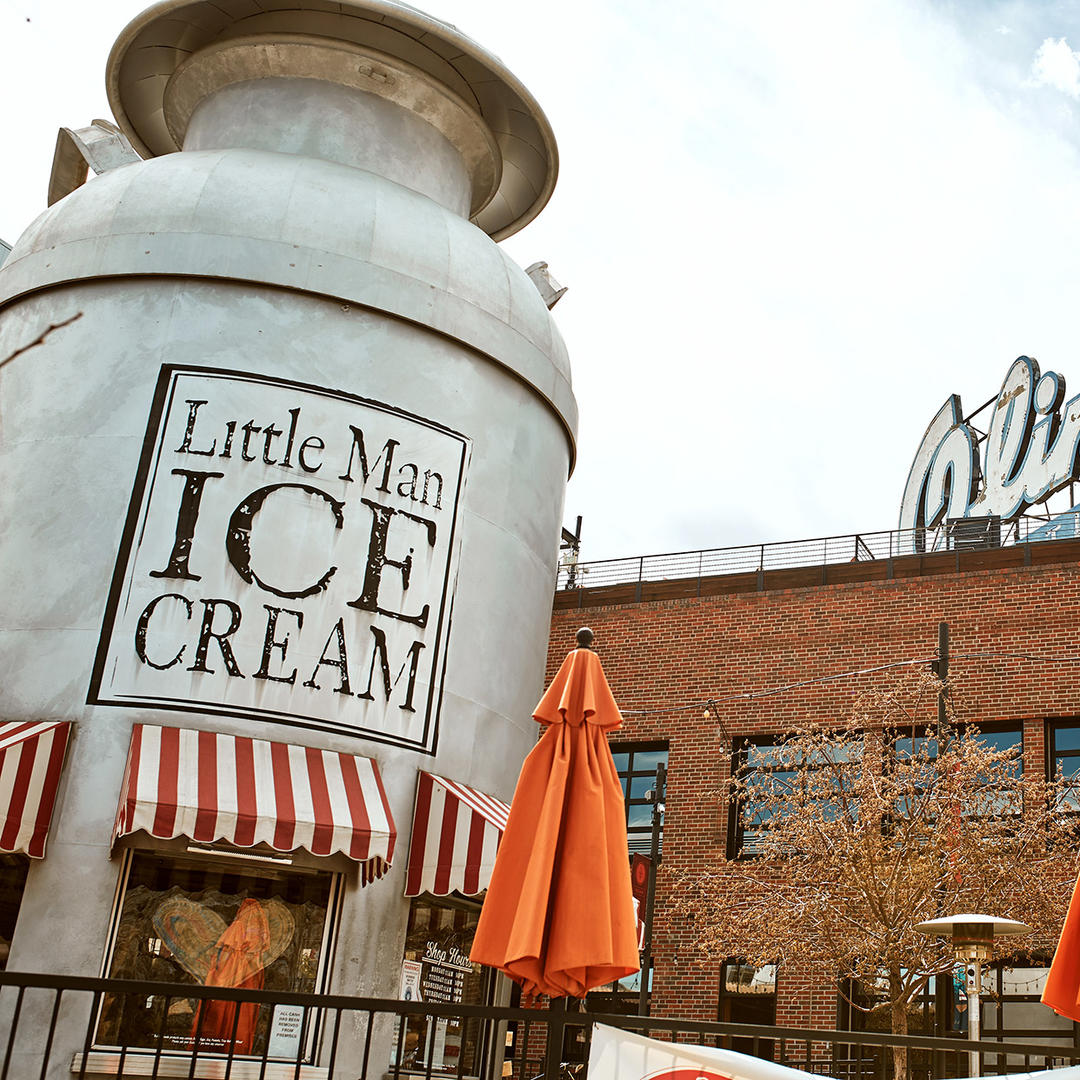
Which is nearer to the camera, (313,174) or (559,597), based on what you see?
(313,174)

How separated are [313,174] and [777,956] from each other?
39.9 ft

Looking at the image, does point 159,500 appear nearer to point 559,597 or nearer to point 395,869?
point 395,869

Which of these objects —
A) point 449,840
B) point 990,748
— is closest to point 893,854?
point 990,748

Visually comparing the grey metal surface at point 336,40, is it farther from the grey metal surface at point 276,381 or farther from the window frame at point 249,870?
the window frame at point 249,870

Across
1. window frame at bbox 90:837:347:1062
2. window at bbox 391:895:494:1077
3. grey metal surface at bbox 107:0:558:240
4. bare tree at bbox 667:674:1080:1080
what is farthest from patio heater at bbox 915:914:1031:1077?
grey metal surface at bbox 107:0:558:240

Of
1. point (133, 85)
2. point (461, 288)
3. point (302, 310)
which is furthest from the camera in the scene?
point (133, 85)

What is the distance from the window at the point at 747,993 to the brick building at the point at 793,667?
23mm

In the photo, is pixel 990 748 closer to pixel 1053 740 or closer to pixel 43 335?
pixel 1053 740

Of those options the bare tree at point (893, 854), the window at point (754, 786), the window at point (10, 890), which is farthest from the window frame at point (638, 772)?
the window at point (10, 890)

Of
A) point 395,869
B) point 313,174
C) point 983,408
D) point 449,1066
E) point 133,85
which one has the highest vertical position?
point 983,408

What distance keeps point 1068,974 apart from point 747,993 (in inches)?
578

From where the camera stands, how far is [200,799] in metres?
8.23

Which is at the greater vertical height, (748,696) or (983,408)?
(983,408)

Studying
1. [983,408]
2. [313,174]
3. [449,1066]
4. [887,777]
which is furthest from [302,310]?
[983,408]
